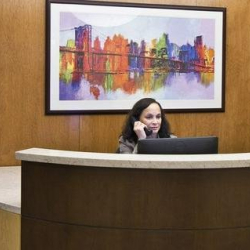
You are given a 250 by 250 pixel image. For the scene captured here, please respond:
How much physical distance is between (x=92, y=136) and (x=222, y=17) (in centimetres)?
150

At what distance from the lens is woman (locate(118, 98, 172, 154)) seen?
3.59 metres

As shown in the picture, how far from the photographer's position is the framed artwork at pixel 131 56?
13.8 feet

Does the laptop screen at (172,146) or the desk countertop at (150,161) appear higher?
the laptop screen at (172,146)

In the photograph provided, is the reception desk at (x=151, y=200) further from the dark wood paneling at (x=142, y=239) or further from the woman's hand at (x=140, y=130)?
the woman's hand at (x=140, y=130)

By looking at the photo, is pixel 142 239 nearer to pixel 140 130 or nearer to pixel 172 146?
pixel 172 146

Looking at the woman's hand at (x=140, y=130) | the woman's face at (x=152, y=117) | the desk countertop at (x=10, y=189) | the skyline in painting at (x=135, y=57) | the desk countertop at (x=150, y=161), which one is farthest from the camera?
the skyline in painting at (x=135, y=57)

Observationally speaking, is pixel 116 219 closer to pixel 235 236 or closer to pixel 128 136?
pixel 235 236

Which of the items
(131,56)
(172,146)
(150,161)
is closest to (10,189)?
(172,146)

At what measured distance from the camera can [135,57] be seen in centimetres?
440

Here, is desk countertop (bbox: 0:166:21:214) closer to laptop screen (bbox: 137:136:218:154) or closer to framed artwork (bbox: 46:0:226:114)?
framed artwork (bbox: 46:0:226:114)

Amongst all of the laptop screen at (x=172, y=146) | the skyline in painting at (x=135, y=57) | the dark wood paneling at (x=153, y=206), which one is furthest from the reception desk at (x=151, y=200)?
the skyline in painting at (x=135, y=57)

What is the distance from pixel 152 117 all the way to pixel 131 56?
0.81m

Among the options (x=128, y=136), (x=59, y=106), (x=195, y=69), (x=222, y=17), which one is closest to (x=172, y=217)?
(x=128, y=136)

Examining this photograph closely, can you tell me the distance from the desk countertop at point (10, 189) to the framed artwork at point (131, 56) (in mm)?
549
